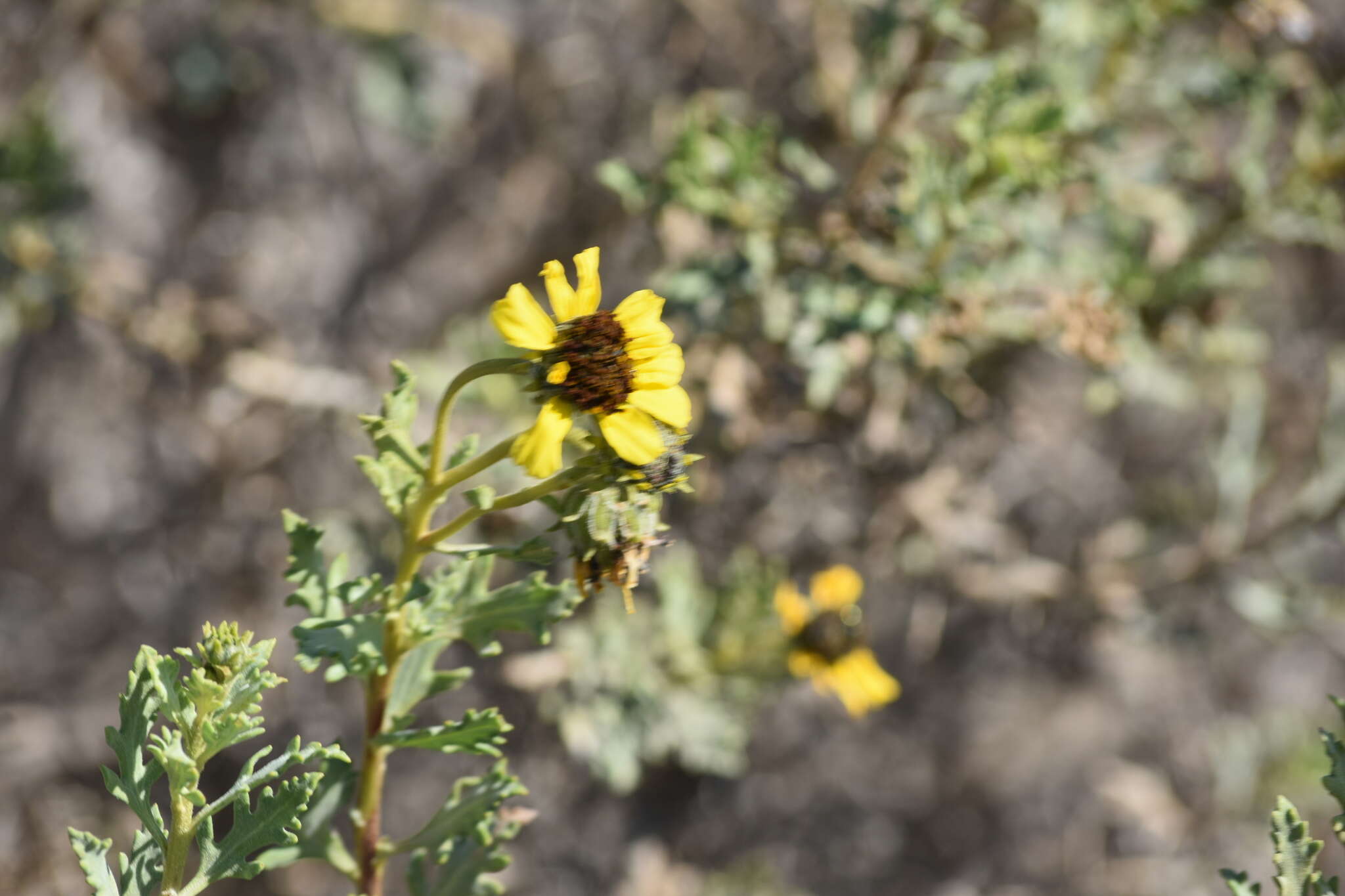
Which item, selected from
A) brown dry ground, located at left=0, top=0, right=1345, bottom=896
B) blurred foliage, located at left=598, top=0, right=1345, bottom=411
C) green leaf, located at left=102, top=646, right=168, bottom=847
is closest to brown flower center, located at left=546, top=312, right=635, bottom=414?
green leaf, located at left=102, top=646, right=168, bottom=847

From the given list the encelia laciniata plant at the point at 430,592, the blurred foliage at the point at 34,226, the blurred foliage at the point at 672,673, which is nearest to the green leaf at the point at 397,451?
the encelia laciniata plant at the point at 430,592

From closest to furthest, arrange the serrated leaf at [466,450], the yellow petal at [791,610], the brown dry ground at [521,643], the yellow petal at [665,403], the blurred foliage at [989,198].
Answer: the yellow petal at [665,403], the serrated leaf at [466,450], the blurred foliage at [989,198], the yellow petal at [791,610], the brown dry ground at [521,643]

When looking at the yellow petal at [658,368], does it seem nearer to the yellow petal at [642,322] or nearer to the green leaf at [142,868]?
the yellow petal at [642,322]

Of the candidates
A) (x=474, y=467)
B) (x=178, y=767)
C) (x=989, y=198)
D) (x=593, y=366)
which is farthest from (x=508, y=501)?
(x=989, y=198)

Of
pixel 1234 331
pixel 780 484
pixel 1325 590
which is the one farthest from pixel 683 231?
pixel 1325 590

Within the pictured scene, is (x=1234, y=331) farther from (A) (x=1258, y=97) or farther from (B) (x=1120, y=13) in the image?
(B) (x=1120, y=13)

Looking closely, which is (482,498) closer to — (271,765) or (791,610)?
(271,765)

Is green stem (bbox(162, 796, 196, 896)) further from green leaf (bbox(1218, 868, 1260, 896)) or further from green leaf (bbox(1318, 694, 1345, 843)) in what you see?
green leaf (bbox(1318, 694, 1345, 843))
